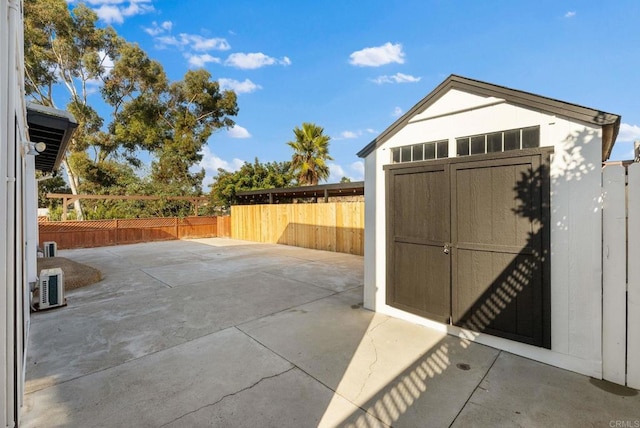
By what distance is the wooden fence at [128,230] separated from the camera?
11538mm

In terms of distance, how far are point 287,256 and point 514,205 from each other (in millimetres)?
7325

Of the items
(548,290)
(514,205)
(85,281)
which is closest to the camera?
(548,290)

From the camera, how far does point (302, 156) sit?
17562 millimetres

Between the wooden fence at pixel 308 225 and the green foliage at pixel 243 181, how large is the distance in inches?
67.9

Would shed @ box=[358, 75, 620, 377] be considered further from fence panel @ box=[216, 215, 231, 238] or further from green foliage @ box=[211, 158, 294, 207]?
fence panel @ box=[216, 215, 231, 238]

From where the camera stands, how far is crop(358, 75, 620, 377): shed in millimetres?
2621

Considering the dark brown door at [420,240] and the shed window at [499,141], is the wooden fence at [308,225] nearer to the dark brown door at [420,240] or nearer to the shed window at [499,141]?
the dark brown door at [420,240]

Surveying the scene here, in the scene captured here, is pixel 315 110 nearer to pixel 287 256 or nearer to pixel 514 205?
pixel 287 256

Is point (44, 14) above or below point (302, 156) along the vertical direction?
above

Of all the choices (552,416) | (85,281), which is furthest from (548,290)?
(85,281)

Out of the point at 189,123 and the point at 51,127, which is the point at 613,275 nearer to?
the point at 51,127

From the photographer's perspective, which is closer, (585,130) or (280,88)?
(585,130)

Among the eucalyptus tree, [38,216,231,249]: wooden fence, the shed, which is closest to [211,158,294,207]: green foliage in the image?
[38,216,231,249]: wooden fence

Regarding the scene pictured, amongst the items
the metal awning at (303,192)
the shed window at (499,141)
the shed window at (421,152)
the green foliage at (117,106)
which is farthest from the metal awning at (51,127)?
the green foliage at (117,106)
